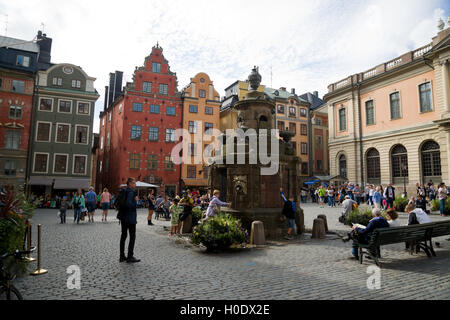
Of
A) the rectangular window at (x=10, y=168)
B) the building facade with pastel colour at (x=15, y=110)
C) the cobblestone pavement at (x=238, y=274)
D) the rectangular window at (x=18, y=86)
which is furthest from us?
the rectangular window at (x=18, y=86)

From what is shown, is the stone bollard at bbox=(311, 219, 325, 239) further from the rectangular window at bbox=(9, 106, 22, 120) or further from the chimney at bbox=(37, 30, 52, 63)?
the chimney at bbox=(37, 30, 52, 63)

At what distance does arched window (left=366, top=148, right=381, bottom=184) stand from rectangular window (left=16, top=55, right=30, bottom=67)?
38.5 meters

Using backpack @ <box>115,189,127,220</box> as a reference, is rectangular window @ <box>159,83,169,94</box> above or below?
above

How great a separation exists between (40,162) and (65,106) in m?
6.72

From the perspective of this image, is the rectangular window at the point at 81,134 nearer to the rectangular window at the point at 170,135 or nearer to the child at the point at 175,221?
the rectangular window at the point at 170,135

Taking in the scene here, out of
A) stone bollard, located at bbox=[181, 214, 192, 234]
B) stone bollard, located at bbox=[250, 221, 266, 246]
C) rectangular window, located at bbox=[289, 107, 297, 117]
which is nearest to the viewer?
stone bollard, located at bbox=[250, 221, 266, 246]

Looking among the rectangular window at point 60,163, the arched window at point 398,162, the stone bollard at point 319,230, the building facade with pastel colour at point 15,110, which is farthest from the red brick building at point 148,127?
the stone bollard at point 319,230

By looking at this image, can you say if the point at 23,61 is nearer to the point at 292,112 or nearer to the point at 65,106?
the point at 65,106

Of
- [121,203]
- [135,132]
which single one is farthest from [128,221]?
[135,132]

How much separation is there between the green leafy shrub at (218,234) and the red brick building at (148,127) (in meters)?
28.2

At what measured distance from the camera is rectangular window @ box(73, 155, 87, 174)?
3338 cm

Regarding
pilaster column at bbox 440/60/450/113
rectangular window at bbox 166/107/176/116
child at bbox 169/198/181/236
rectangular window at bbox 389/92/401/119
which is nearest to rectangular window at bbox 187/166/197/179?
rectangular window at bbox 166/107/176/116

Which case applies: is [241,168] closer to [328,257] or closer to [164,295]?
[328,257]

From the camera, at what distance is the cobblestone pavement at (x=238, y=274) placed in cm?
487
